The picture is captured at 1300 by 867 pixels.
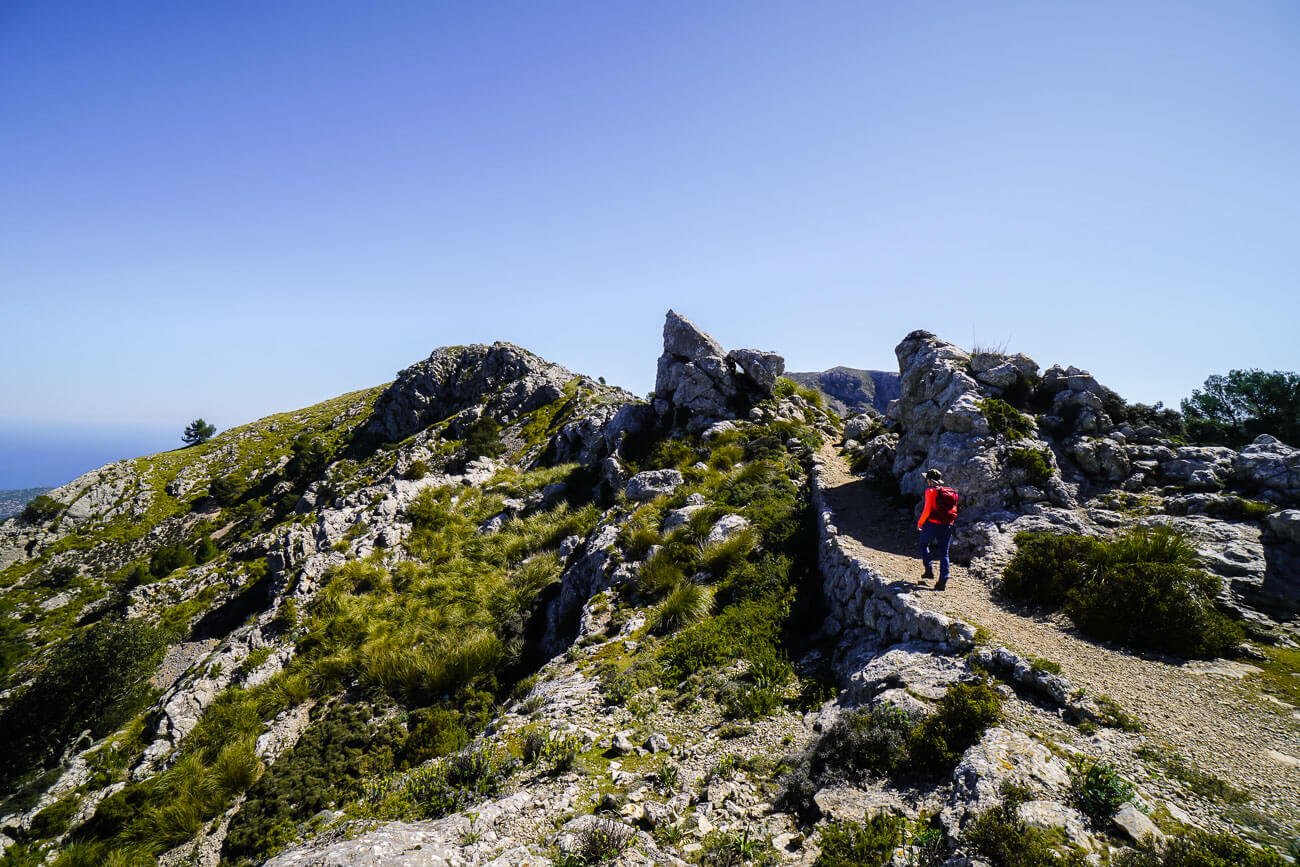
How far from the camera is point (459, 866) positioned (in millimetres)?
5867

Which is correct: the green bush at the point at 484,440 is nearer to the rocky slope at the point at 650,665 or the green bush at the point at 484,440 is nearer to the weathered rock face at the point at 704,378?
the rocky slope at the point at 650,665

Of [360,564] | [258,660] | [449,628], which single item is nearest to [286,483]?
[360,564]

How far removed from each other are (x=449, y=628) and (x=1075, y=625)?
1729cm

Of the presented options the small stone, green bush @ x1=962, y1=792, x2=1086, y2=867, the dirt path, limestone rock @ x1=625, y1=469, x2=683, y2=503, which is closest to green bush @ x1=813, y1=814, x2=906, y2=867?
green bush @ x1=962, y1=792, x2=1086, y2=867

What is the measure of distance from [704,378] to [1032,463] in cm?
1677

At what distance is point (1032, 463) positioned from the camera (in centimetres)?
1387

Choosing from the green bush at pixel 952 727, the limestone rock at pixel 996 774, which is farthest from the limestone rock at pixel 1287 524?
the limestone rock at pixel 996 774

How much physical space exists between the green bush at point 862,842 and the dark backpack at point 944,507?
23.3 ft

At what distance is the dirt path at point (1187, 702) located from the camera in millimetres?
5523

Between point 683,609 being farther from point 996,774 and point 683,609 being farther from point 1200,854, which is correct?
point 1200,854

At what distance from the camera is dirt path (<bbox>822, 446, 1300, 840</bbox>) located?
18.1 feet

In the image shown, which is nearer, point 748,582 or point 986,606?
point 986,606

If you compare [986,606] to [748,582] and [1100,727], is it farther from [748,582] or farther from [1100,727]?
[748,582]

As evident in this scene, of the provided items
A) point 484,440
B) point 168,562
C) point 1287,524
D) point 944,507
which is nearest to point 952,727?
point 944,507
